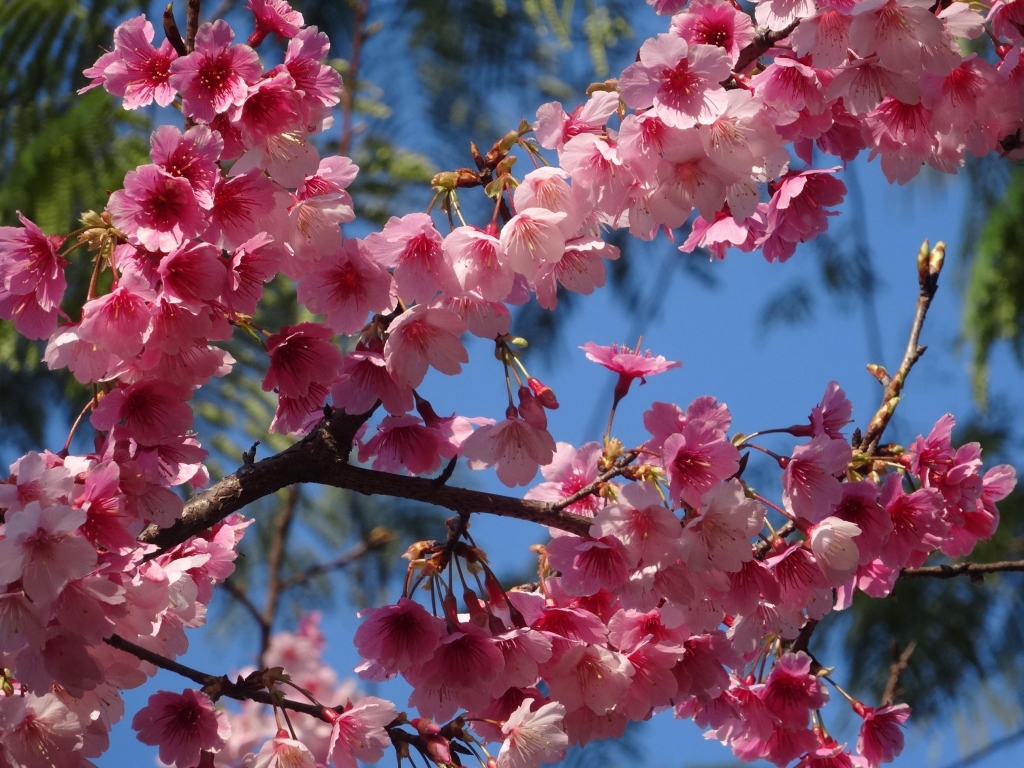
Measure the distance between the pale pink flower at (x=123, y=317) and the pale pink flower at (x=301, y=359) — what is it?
0.55ft

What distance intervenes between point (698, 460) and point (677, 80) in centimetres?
45

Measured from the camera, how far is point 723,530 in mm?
1185

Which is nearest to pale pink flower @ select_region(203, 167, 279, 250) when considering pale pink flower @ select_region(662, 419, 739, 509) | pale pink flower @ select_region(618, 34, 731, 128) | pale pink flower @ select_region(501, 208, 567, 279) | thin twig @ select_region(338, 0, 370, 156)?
pale pink flower @ select_region(501, 208, 567, 279)

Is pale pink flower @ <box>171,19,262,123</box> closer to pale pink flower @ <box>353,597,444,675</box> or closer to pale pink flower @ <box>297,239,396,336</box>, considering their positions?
pale pink flower @ <box>297,239,396,336</box>

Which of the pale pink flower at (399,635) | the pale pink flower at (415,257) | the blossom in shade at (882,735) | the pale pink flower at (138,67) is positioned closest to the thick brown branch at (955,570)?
the blossom in shade at (882,735)

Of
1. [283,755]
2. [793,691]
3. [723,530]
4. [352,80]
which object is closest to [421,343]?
[723,530]

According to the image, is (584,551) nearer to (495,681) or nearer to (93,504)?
(495,681)

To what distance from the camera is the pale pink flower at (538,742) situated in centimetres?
123

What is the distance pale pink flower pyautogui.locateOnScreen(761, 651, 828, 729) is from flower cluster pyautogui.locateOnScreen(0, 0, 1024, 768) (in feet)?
0.57

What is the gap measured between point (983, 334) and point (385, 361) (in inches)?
148

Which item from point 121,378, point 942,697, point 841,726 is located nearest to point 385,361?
point 121,378

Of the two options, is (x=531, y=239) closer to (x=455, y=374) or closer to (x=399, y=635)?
(x=455, y=374)

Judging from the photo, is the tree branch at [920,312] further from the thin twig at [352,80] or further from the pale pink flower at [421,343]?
the thin twig at [352,80]

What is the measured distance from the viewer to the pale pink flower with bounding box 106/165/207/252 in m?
1.15
